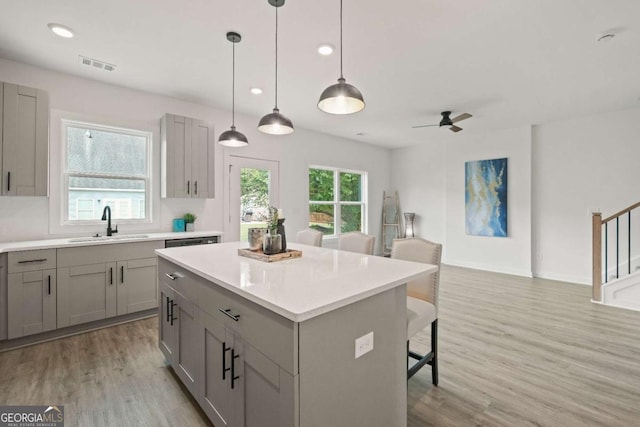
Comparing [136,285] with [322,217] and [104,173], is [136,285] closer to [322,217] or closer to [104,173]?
[104,173]

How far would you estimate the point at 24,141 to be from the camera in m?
2.86

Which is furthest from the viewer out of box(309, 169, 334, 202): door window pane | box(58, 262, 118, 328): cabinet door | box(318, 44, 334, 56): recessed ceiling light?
box(309, 169, 334, 202): door window pane

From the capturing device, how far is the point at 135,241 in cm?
329

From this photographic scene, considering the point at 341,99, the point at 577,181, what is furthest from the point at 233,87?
the point at 577,181

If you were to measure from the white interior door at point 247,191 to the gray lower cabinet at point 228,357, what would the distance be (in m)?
2.57

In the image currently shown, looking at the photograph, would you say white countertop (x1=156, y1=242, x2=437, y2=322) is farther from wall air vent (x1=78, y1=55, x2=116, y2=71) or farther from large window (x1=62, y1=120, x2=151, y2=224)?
wall air vent (x1=78, y1=55, x2=116, y2=71)

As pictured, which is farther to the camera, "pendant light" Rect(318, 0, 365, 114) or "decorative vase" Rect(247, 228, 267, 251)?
"decorative vase" Rect(247, 228, 267, 251)

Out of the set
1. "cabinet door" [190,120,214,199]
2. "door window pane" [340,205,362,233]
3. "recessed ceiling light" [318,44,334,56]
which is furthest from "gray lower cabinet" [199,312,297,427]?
"door window pane" [340,205,362,233]

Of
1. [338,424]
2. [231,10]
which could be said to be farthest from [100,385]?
[231,10]

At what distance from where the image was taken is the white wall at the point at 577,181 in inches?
179

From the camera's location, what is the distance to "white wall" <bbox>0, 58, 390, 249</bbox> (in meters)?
3.12

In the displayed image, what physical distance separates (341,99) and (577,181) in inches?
206

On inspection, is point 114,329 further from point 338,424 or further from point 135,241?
point 338,424
